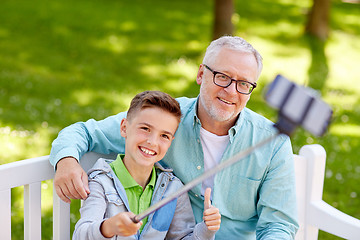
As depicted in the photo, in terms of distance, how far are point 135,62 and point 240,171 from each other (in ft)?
20.1

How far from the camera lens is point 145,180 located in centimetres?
250

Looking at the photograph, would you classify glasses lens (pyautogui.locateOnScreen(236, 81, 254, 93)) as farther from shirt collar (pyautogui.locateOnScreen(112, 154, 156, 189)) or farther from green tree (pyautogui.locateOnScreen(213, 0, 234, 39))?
green tree (pyautogui.locateOnScreen(213, 0, 234, 39))

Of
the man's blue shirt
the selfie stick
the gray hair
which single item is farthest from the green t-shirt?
the selfie stick

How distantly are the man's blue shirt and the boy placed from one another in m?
0.16

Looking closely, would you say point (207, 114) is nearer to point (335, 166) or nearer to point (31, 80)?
point (335, 166)

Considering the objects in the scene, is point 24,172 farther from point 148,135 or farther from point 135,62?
point 135,62

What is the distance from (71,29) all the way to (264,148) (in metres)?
7.25

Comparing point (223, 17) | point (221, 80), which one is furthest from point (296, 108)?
point (223, 17)

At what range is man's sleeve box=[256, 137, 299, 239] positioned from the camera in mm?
2557

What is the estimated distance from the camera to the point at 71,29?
9305 mm

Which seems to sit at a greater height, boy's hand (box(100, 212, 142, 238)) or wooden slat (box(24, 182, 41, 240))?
boy's hand (box(100, 212, 142, 238))

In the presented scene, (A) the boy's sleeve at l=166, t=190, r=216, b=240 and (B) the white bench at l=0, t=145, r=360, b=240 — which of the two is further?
(A) the boy's sleeve at l=166, t=190, r=216, b=240

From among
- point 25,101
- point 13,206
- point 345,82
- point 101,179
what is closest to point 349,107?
point 345,82

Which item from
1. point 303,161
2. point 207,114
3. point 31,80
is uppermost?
point 207,114
